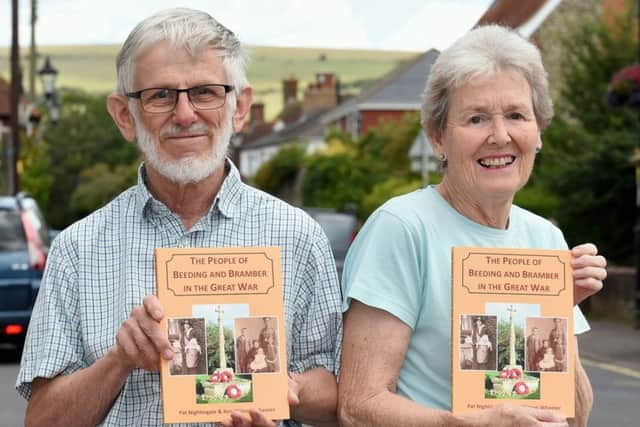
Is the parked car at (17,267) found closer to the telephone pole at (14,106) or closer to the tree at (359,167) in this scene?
the telephone pole at (14,106)

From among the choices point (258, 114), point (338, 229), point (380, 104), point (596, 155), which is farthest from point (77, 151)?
point (596, 155)

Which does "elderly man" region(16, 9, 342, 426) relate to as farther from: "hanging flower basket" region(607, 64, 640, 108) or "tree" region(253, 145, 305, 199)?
"tree" region(253, 145, 305, 199)

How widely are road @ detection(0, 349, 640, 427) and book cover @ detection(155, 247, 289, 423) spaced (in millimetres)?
7074

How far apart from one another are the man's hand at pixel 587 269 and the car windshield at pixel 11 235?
11959mm

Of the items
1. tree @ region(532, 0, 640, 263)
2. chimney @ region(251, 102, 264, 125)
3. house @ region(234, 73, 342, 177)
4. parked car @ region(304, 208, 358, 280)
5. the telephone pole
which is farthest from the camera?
chimney @ region(251, 102, 264, 125)

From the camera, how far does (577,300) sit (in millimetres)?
3543

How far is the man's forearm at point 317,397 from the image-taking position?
347 cm

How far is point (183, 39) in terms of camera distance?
3480 mm

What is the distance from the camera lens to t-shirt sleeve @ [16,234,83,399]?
349 cm

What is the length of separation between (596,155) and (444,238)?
61.6 ft

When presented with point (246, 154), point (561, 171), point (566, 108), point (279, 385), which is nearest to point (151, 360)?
point (279, 385)

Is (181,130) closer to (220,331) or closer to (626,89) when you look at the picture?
(220,331)

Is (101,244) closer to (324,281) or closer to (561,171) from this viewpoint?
(324,281)

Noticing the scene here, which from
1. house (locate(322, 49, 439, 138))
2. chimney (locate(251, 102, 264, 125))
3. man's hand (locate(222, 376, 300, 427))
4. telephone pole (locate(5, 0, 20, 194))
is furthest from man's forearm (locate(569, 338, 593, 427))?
chimney (locate(251, 102, 264, 125))
